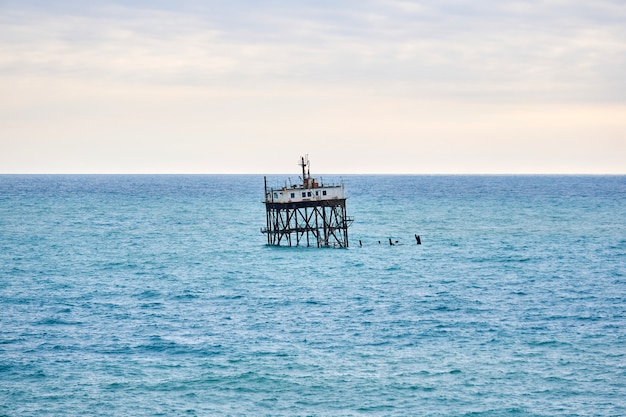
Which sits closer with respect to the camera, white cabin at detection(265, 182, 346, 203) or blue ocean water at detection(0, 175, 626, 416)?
blue ocean water at detection(0, 175, 626, 416)

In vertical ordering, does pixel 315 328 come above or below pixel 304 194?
below

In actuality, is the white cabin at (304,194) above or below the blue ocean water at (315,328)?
above

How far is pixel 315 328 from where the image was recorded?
49.0 meters

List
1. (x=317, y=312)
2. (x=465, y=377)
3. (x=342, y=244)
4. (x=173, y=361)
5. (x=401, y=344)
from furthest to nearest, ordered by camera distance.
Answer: (x=342, y=244) → (x=317, y=312) → (x=401, y=344) → (x=173, y=361) → (x=465, y=377)

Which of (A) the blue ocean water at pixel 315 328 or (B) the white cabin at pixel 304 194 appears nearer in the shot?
(A) the blue ocean water at pixel 315 328

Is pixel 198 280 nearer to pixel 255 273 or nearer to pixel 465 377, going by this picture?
pixel 255 273

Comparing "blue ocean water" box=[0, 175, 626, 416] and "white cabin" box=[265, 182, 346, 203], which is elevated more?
"white cabin" box=[265, 182, 346, 203]

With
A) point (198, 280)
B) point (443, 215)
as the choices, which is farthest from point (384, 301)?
point (443, 215)

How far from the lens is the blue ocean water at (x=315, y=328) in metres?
37.4

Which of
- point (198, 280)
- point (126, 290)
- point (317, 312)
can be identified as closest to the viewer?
point (317, 312)

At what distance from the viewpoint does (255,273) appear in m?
70.6

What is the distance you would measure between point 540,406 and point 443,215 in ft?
333

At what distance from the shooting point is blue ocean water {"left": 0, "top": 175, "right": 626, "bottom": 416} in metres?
37.4

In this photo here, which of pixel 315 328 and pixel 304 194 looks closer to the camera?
pixel 315 328
